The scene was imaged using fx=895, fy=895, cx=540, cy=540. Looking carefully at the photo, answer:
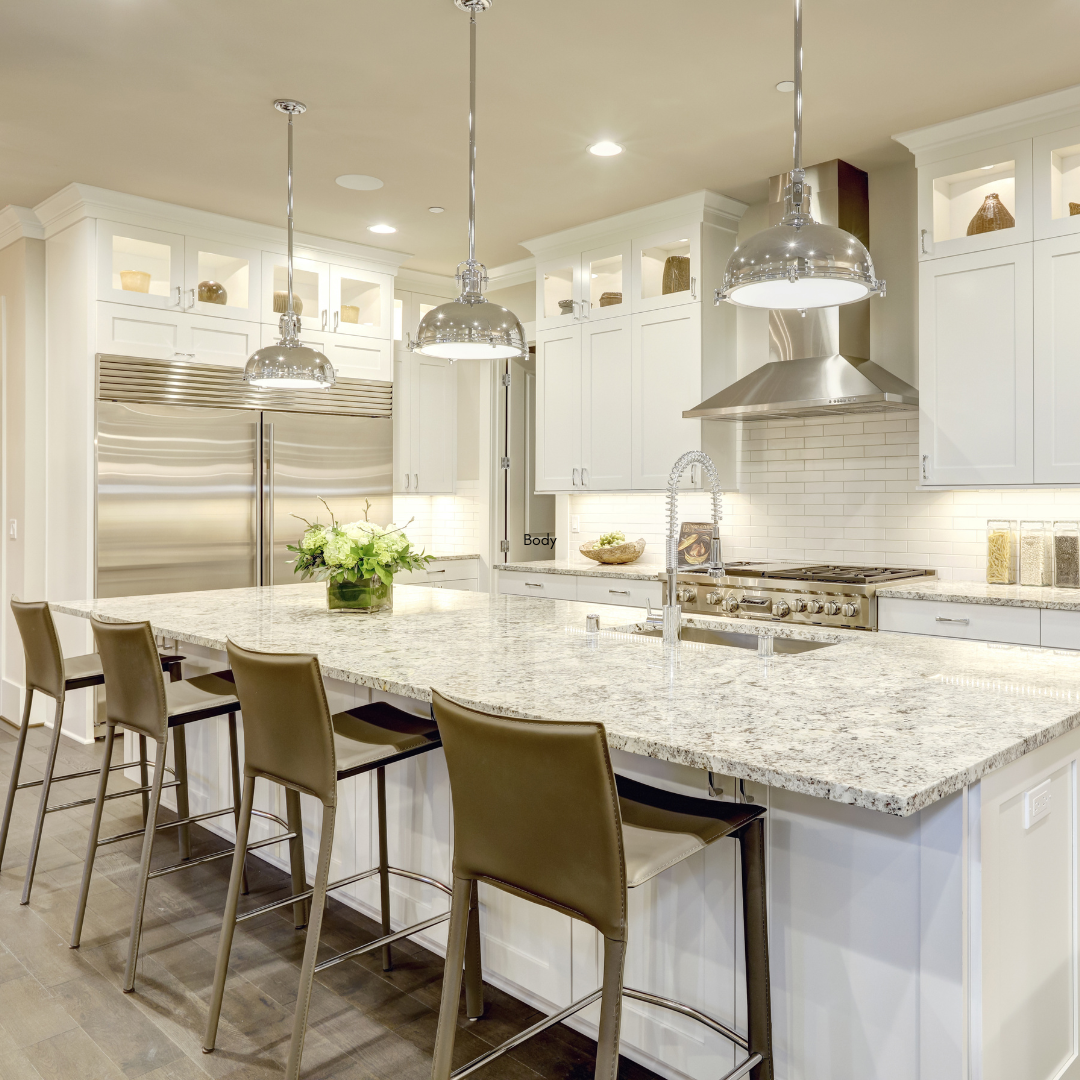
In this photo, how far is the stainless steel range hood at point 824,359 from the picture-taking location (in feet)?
13.0

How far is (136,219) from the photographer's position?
15.2 feet

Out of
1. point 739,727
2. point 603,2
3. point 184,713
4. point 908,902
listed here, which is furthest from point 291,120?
point 908,902

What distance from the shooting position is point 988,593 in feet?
11.8

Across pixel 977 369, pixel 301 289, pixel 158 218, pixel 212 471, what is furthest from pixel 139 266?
pixel 977 369

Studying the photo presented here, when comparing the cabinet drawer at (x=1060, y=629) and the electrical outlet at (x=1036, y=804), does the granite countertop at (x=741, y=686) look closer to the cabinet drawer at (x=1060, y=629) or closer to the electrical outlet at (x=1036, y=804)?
the electrical outlet at (x=1036, y=804)

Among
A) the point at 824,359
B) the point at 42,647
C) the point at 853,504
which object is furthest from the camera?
the point at 853,504

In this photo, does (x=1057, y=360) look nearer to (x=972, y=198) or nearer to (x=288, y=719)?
(x=972, y=198)

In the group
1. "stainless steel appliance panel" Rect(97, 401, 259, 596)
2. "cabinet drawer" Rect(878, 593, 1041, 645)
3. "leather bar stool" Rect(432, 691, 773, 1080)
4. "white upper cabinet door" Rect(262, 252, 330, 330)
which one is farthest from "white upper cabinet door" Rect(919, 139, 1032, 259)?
"stainless steel appliance panel" Rect(97, 401, 259, 596)

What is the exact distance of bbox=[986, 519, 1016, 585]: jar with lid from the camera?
3838 millimetres

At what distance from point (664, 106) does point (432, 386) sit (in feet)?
10.1

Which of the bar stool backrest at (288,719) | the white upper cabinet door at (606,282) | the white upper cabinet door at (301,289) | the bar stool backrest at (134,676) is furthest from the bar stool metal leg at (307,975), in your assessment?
the white upper cabinet door at (301,289)

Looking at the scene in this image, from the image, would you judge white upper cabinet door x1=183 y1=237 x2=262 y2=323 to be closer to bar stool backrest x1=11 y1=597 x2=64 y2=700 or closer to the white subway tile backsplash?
bar stool backrest x1=11 y1=597 x2=64 y2=700

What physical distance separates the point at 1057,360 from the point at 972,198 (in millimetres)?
901

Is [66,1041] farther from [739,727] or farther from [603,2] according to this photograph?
[603,2]
